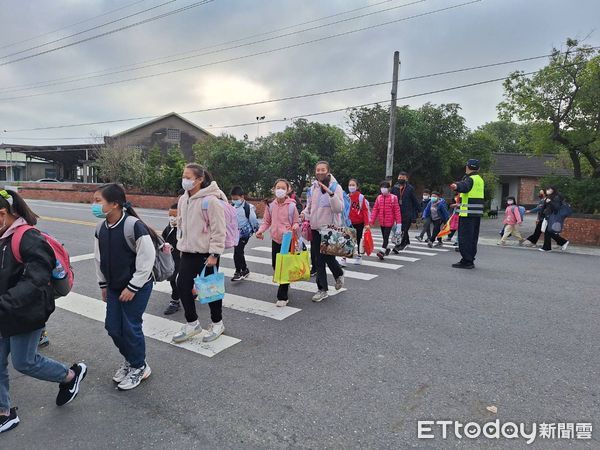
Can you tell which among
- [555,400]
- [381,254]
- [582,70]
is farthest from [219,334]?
[582,70]

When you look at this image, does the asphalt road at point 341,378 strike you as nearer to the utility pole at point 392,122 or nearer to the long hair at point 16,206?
the long hair at point 16,206

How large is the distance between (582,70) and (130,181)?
3000 centimetres

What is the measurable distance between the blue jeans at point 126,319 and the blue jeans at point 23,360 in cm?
49

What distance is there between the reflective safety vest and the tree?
9.39m

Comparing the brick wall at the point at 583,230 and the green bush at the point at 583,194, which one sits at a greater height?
the green bush at the point at 583,194

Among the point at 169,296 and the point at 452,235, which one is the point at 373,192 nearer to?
the point at 452,235

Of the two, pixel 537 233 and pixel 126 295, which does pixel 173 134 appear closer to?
pixel 537 233

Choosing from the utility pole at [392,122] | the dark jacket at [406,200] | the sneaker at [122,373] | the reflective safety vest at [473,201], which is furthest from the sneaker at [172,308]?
the utility pole at [392,122]

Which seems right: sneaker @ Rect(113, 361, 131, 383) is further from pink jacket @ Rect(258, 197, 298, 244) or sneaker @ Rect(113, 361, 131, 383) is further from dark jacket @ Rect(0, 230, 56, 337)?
pink jacket @ Rect(258, 197, 298, 244)

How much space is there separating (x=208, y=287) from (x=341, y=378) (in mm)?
1530

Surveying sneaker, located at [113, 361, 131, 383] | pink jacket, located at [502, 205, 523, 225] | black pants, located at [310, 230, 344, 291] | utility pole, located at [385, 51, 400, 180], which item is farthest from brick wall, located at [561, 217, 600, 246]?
sneaker, located at [113, 361, 131, 383]

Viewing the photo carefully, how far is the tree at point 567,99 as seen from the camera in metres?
14.5

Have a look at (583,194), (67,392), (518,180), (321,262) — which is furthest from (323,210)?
(518,180)

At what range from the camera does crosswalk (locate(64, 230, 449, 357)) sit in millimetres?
4520
